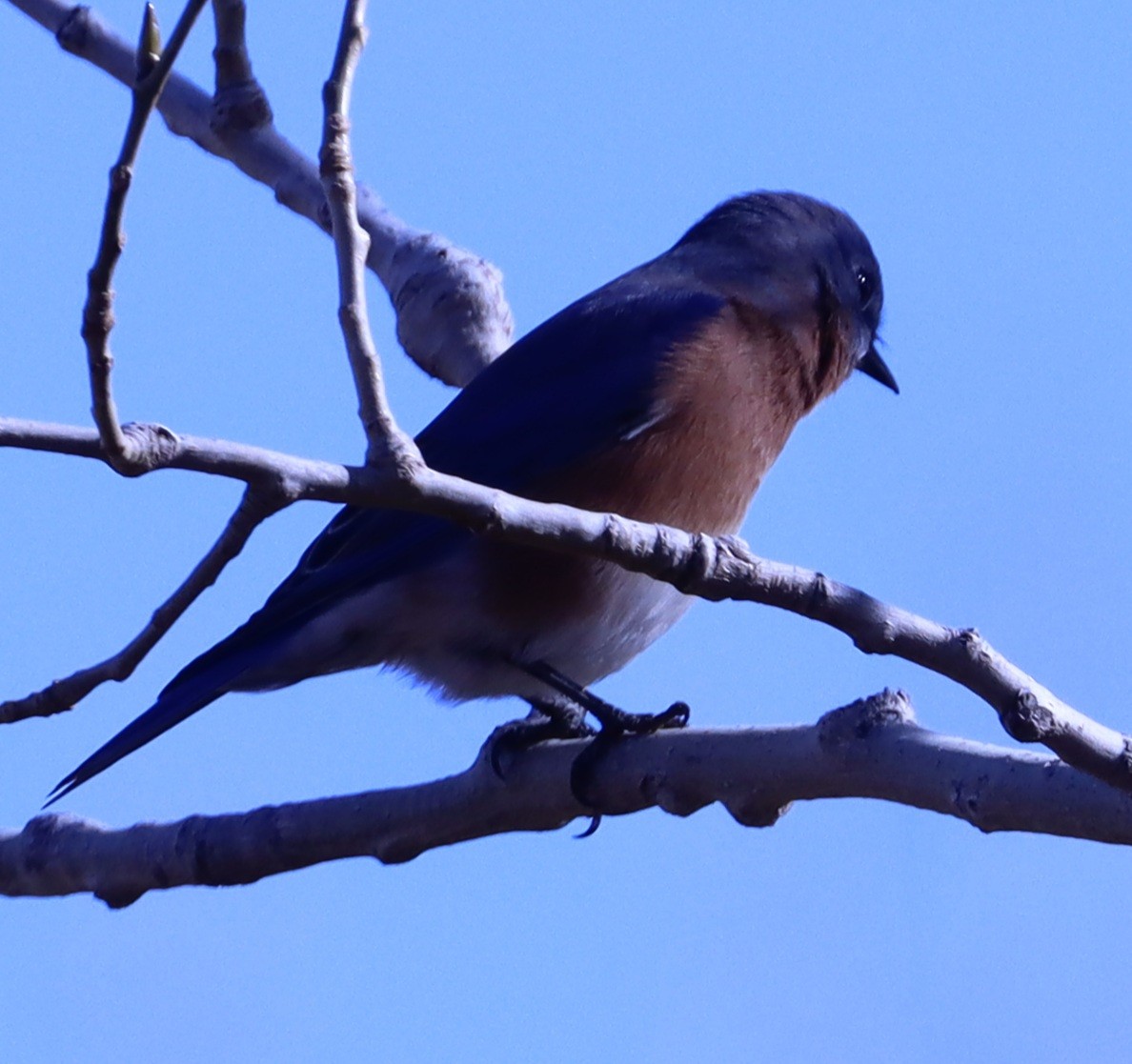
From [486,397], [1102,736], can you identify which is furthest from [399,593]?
[1102,736]

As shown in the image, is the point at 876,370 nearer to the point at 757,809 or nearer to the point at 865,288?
the point at 865,288

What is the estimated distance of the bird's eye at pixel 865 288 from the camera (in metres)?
5.83

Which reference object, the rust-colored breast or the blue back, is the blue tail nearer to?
the blue back

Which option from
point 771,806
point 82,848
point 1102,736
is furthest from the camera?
point 82,848

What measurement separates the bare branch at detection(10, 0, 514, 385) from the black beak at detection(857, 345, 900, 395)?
4.13 ft

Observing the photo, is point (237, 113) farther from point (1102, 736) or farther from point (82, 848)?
point (1102, 736)

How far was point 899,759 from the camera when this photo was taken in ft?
9.26

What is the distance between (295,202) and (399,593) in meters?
1.37

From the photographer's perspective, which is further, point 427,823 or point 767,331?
point 767,331

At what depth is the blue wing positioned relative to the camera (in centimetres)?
446

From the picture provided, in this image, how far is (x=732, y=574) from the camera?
262 centimetres

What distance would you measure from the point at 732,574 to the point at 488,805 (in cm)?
124

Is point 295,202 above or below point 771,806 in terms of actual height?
above

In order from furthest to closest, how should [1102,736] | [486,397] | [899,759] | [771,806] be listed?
[486,397] → [771,806] → [899,759] → [1102,736]
